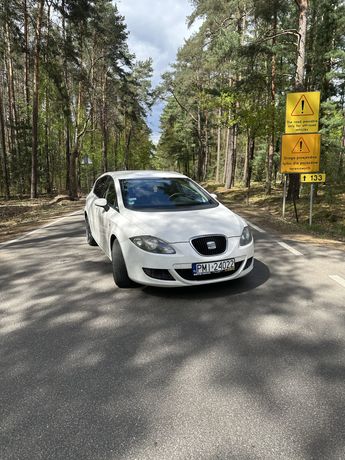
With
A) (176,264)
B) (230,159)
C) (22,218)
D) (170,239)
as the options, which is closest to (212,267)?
(176,264)

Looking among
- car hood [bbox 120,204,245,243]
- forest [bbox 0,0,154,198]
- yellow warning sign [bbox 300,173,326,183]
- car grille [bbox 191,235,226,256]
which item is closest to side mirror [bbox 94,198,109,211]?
car hood [bbox 120,204,245,243]

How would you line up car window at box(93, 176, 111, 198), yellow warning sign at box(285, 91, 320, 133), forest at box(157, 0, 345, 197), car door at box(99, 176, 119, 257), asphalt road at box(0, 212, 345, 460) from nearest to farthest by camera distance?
1. asphalt road at box(0, 212, 345, 460)
2. car door at box(99, 176, 119, 257)
3. car window at box(93, 176, 111, 198)
4. yellow warning sign at box(285, 91, 320, 133)
5. forest at box(157, 0, 345, 197)

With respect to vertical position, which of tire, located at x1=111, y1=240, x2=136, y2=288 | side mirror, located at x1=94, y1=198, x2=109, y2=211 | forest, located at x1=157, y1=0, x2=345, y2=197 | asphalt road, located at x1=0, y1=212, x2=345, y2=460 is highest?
Answer: forest, located at x1=157, y1=0, x2=345, y2=197

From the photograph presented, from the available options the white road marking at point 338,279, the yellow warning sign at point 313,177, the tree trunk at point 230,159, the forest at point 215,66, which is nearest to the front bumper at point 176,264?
the white road marking at point 338,279

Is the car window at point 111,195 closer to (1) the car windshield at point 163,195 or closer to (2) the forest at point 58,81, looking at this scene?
(1) the car windshield at point 163,195

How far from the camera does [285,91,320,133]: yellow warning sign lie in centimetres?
1098

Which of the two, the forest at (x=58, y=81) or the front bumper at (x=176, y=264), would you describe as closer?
the front bumper at (x=176, y=264)

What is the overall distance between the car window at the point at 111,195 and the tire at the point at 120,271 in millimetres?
953

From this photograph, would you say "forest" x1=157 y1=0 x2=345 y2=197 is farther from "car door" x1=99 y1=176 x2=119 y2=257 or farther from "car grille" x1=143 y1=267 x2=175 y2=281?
"car grille" x1=143 y1=267 x2=175 y2=281

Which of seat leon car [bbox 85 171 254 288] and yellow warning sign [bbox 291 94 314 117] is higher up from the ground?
yellow warning sign [bbox 291 94 314 117]

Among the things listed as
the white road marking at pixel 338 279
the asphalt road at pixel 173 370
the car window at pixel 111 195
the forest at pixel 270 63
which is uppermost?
the forest at pixel 270 63

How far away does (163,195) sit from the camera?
5.41 meters

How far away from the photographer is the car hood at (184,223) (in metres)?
4.13

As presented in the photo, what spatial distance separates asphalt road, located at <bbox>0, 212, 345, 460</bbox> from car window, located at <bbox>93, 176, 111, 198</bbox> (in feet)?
6.65
